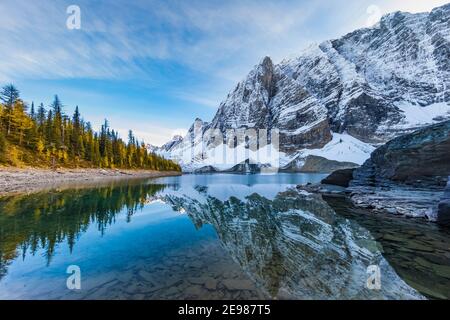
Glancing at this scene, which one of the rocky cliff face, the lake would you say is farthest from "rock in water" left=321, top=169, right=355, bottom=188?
the lake

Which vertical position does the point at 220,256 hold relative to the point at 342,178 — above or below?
below

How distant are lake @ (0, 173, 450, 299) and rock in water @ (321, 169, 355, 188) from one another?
1069 inches

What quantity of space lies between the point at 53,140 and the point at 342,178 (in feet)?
298

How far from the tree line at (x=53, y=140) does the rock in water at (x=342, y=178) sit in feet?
243

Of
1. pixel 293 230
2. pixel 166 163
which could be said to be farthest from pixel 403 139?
pixel 166 163

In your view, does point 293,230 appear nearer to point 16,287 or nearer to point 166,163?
point 16,287

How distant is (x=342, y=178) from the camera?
44.5m

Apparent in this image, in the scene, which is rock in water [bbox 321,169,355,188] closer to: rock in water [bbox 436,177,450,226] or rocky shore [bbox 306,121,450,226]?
rocky shore [bbox 306,121,450,226]

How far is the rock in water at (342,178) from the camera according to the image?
43.0 meters

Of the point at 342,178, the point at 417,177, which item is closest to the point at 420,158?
the point at 417,177

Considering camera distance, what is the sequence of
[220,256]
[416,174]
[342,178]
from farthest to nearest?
[342,178], [416,174], [220,256]

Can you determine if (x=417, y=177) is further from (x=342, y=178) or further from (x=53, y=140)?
(x=53, y=140)

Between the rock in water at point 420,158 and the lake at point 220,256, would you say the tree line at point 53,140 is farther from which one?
the rock in water at point 420,158

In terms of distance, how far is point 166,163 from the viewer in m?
150
